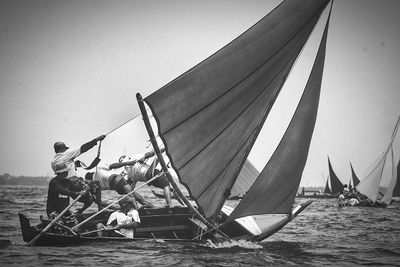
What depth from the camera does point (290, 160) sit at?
11.8m

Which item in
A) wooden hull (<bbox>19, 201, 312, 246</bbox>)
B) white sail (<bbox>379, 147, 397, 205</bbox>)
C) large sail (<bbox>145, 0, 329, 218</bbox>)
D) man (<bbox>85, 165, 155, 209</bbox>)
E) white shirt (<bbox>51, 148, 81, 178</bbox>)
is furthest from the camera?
white sail (<bbox>379, 147, 397, 205</bbox>)

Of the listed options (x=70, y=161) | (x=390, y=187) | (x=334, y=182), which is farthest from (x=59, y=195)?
(x=334, y=182)

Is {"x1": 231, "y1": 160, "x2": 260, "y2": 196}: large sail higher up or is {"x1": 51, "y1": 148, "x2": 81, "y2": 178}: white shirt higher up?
{"x1": 51, "y1": 148, "x2": 81, "y2": 178}: white shirt

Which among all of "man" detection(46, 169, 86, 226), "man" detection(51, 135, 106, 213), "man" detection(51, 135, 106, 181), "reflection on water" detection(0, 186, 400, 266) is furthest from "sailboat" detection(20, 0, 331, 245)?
"man" detection(51, 135, 106, 181)

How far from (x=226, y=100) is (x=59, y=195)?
19.1 ft

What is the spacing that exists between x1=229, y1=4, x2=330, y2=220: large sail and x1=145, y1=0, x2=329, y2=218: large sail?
92 centimetres

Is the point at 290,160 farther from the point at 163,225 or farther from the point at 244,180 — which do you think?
the point at 244,180

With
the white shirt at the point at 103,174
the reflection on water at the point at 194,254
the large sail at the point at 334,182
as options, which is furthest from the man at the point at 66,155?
the large sail at the point at 334,182

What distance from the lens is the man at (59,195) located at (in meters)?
11.1

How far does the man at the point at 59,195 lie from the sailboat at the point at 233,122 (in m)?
0.68

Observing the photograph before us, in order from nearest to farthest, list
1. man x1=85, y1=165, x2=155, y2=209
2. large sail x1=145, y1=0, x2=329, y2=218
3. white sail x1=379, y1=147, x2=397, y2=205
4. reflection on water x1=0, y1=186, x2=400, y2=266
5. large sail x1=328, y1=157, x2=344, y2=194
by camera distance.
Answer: reflection on water x1=0, y1=186, x2=400, y2=266
large sail x1=145, y1=0, x2=329, y2=218
man x1=85, y1=165, x2=155, y2=209
white sail x1=379, y1=147, x2=397, y2=205
large sail x1=328, y1=157, x2=344, y2=194

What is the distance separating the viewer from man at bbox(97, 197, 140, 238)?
37.7ft

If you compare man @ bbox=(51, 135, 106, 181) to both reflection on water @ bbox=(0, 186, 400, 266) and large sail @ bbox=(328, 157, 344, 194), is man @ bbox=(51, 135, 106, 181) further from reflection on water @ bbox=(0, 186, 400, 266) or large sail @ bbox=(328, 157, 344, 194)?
large sail @ bbox=(328, 157, 344, 194)

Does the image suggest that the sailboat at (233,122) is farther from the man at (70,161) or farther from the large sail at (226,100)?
the man at (70,161)
